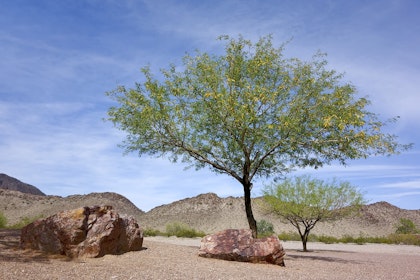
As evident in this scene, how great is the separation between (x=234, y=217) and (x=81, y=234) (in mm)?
46496

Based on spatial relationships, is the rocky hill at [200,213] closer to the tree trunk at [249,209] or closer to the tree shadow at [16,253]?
the tree trunk at [249,209]

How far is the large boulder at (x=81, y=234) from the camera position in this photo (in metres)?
14.5

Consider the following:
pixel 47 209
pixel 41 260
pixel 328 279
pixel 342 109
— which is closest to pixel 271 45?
pixel 342 109

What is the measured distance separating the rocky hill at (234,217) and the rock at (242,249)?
37803 millimetres

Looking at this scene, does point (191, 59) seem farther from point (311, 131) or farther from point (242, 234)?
point (242, 234)

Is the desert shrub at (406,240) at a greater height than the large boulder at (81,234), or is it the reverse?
the desert shrub at (406,240)

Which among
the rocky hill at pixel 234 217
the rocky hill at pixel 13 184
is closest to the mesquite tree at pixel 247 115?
the rocky hill at pixel 234 217

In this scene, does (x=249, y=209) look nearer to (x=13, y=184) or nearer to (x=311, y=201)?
(x=311, y=201)

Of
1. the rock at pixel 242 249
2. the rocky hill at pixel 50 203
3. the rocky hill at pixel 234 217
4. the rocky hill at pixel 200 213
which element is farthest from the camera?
the rocky hill at pixel 50 203

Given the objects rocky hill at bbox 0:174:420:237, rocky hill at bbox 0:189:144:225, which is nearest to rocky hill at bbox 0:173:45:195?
rocky hill at bbox 0:189:144:225

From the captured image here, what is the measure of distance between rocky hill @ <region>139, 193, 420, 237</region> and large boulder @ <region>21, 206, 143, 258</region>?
39919 millimetres

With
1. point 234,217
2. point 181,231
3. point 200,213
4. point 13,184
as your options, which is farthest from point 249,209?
point 13,184

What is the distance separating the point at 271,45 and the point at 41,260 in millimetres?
14294

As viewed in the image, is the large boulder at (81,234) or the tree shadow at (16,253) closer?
the tree shadow at (16,253)
